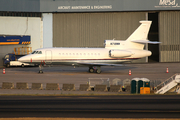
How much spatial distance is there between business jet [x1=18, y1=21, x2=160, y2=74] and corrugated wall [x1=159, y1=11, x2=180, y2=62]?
59.5 ft

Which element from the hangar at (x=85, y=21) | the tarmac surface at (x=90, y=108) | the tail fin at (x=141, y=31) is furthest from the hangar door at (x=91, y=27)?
the tarmac surface at (x=90, y=108)

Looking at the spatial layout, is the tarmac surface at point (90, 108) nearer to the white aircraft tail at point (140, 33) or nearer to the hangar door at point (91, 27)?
the white aircraft tail at point (140, 33)

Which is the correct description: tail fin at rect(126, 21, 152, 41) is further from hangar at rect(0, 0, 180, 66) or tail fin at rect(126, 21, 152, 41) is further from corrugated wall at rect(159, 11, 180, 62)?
corrugated wall at rect(159, 11, 180, 62)

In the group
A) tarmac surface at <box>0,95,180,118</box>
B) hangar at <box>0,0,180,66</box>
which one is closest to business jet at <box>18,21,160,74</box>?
tarmac surface at <box>0,95,180,118</box>

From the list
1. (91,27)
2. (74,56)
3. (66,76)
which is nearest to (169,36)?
(91,27)

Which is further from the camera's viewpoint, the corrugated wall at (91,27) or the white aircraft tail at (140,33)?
the corrugated wall at (91,27)

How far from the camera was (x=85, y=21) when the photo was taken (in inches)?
2069

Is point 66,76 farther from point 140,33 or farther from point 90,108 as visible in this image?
point 90,108

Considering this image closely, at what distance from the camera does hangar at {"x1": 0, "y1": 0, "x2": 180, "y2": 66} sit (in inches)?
1992

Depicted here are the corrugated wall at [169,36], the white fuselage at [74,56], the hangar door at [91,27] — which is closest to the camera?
the white fuselage at [74,56]

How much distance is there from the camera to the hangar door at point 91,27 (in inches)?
2062

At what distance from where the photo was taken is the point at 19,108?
48.9 feet

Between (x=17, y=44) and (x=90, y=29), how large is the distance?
15192 mm

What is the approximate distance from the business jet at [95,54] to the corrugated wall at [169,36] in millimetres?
18144
